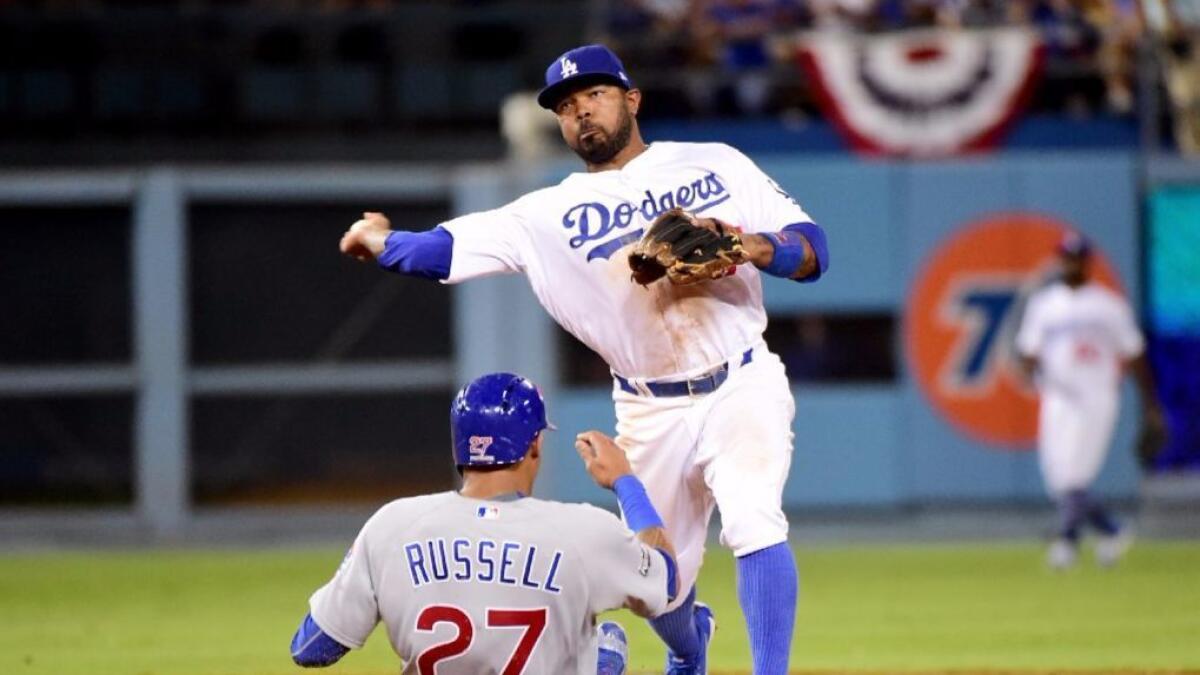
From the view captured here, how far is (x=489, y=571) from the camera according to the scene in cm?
415

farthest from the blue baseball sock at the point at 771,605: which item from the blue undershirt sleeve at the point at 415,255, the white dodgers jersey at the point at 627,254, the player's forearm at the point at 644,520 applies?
the blue undershirt sleeve at the point at 415,255

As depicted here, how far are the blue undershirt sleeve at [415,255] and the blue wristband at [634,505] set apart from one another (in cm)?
101

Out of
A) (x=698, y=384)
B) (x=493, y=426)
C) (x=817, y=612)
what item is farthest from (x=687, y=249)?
(x=817, y=612)

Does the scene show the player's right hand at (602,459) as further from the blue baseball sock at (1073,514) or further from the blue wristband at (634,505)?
the blue baseball sock at (1073,514)

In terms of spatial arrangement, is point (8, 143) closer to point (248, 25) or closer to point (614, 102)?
point (248, 25)

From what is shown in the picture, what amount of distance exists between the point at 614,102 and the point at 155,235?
834 centimetres

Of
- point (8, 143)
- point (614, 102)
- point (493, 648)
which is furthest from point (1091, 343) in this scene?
point (8, 143)

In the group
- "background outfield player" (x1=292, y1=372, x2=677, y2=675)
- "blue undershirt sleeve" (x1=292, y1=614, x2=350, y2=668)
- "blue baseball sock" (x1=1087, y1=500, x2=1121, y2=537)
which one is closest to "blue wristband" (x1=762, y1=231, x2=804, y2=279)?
"background outfield player" (x1=292, y1=372, x2=677, y2=675)

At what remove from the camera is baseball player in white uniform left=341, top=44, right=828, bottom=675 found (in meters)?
5.41

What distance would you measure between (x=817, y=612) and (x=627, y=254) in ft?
13.7

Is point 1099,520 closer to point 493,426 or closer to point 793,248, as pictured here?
point 793,248

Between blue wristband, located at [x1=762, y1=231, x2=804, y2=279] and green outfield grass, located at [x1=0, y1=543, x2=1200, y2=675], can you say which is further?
green outfield grass, located at [x1=0, y1=543, x2=1200, y2=675]

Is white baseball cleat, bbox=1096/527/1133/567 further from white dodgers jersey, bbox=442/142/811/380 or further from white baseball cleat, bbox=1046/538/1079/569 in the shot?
white dodgers jersey, bbox=442/142/811/380

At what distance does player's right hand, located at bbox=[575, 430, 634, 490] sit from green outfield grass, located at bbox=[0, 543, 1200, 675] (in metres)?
2.74
